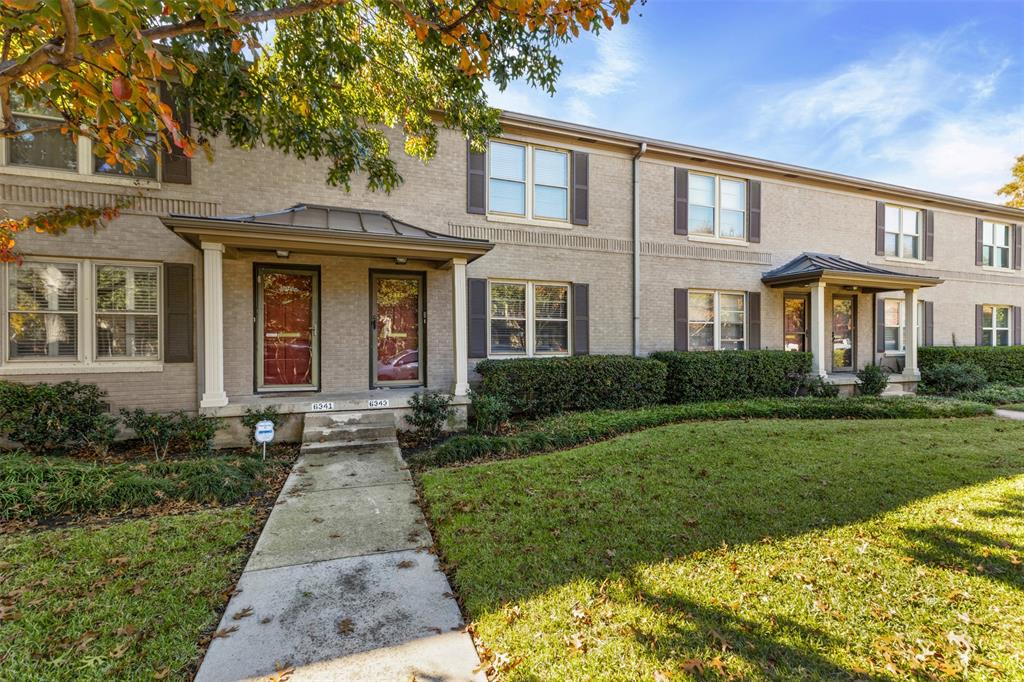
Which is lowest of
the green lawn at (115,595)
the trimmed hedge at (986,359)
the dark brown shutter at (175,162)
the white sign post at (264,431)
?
the green lawn at (115,595)

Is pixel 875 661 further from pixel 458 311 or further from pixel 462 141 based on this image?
pixel 462 141

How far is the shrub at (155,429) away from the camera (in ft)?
20.3

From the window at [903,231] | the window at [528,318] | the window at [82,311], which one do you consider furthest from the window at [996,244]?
the window at [82,311]

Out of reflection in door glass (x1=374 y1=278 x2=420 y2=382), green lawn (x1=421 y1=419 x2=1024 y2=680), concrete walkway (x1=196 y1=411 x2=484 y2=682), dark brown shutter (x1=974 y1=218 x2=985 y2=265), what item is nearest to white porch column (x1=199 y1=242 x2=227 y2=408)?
reflection in door glass (x1=374 y1=278 x2=420 y2=382)

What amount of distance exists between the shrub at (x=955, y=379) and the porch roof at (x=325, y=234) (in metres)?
13.0

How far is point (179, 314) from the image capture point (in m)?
7.20

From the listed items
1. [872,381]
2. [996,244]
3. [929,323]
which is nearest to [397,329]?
[872,381]

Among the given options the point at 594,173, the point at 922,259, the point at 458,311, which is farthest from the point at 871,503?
the point at 922,259

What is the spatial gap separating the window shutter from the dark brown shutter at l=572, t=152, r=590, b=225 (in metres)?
9.32

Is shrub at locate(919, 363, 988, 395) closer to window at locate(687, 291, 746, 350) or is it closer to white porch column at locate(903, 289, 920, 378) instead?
white porch column at locate(903, 289, 920, 378)

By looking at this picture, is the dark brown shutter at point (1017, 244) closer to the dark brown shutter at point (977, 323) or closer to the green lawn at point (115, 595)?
the dark brown shutter at point (977, 323)

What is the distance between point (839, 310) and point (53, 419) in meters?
16.9

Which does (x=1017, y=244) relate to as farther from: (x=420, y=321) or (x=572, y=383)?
(x=420, y=321)

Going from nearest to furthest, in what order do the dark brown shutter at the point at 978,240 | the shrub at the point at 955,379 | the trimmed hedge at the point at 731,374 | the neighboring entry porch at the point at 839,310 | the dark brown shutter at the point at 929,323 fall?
1. the trimmed hedge at the point at 731,374
2. the neighboring entry porch at the point at 839,310
3. the shrub at the point at 955,379
4. the dark brown shutter at the point at 929,323
5. the dark brown shutter at the point at 978,240
